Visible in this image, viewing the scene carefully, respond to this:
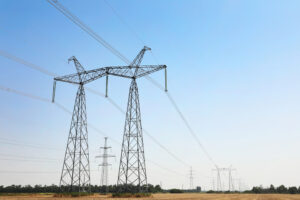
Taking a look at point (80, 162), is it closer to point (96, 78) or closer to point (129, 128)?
point (129, 128)

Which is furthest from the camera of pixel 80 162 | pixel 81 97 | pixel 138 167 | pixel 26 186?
pixel 26 186

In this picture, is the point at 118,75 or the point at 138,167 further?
the point at 118,75

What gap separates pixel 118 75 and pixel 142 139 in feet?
34.6

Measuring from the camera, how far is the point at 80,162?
45.7 m

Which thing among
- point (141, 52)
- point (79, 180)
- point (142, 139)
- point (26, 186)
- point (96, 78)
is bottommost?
point (26, 186)

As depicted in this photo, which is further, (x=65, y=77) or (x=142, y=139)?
(x=65, y=77)

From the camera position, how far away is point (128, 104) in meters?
46.3

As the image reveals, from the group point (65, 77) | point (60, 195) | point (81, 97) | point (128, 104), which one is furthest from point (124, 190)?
point (65, 77)

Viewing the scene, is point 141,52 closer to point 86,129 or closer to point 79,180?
point 86,129

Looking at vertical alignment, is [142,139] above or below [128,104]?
below

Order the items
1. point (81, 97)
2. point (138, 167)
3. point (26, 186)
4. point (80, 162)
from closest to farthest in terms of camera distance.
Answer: point (138, 167)
point (80, 162)
point (81, 97)
point (26, 186)

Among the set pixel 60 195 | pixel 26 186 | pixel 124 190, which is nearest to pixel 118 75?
pixel 124 190

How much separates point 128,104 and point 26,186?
162m

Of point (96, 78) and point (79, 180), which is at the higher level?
point (96, 78)
